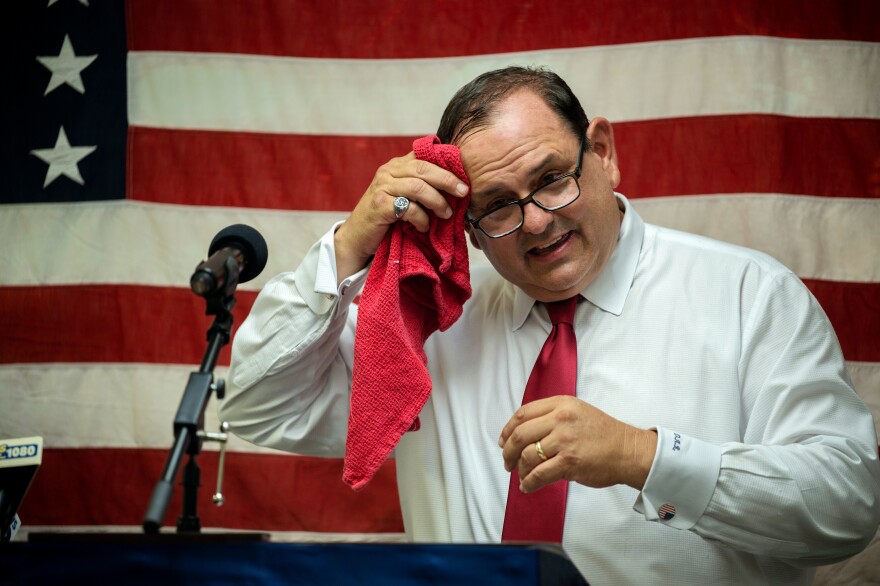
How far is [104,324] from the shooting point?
2.60m

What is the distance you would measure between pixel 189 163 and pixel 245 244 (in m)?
1.36

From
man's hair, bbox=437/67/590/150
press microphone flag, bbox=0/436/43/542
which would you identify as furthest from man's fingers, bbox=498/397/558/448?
press microphone flag, bbox=0/436/43/542

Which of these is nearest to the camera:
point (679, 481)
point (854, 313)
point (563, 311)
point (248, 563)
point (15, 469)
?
point (248, 563)

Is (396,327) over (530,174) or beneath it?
beneath

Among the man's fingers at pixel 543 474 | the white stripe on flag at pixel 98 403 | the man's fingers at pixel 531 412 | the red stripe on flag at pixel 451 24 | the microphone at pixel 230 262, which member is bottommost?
the white stripe on flag at pixel 98 403

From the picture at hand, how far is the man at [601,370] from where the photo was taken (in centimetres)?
148

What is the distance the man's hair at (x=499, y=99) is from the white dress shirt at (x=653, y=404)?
28 centimetres

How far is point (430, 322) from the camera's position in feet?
6.27

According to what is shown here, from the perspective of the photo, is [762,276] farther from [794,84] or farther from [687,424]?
[794,84]

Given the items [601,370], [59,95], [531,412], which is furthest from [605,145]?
[59,95]

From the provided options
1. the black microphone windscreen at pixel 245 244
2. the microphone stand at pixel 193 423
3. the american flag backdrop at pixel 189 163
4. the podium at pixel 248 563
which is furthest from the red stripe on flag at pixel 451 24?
the podium at pixel 248 563

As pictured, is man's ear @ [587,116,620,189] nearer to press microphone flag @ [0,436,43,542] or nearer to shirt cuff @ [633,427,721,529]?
shirt cuff @ [633,427,721,529]

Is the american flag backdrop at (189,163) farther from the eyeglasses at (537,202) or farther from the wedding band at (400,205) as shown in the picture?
the wedding band at (400,205)

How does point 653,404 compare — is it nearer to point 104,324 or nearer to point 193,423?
→ point 193,423
